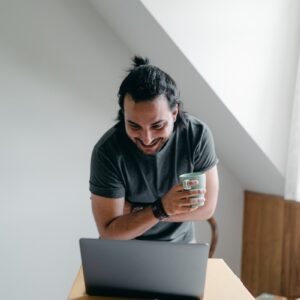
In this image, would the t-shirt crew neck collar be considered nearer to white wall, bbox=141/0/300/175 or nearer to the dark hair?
the dark hair

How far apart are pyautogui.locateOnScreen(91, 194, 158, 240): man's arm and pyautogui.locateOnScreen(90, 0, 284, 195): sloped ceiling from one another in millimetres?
857

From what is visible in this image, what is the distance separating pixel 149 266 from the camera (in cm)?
96

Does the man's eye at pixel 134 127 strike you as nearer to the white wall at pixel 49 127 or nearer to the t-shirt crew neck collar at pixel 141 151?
the t-shirt crew neck collar at pixel 141 151

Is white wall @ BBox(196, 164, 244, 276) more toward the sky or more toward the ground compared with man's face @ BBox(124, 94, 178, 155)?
more toward the ground

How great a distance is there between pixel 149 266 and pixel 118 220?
284 millimetres

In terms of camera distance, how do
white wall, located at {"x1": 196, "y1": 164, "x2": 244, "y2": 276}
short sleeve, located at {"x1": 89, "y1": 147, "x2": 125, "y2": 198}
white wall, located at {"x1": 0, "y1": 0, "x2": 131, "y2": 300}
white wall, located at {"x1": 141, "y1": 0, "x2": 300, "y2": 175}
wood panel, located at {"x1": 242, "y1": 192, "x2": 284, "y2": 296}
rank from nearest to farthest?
short sleeve, located at {"x1": 89, "y1": 147, "x2": 125, "y2": 198}
white wall, located at {"x1": 141, "y1": 0, "x2": 300, "y2": 175}
white wall, located at {"x1": 0, "y1": 0, "x2": 131, "y2": 300}
wood panel, located at {"x1": 242, "y1": 192, "x2": 284, "y2": 296}
white wall, located at {"x1": 196, "y1": 164, "x2": 244, "y2": 276}

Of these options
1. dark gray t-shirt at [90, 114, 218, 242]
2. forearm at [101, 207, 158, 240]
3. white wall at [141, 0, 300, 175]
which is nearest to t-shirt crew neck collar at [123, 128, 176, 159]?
dark gray t-shirt at [90, 114, 218, 242]

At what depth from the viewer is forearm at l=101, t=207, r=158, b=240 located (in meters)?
1.16

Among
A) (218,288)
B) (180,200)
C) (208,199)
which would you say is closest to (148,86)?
(180,200)

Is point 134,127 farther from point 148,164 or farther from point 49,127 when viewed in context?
point 49,127

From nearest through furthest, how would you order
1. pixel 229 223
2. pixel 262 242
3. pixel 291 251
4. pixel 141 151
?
1. pixel 141 151
2. pixel 291 251
3. pixel 262 242
4. pixel 229 223

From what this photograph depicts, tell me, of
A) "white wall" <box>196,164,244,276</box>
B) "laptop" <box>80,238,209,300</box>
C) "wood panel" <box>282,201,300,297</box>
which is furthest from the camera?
"white wall" <box>196,164,244,276</box>

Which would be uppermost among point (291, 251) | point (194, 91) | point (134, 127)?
point (194, 91)

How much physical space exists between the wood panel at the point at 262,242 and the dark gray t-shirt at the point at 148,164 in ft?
3.68
